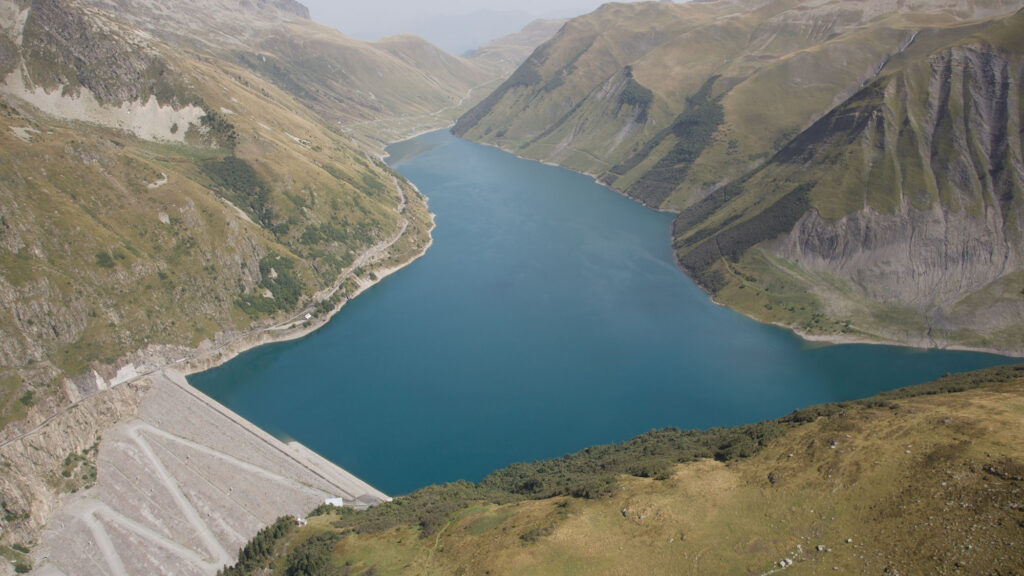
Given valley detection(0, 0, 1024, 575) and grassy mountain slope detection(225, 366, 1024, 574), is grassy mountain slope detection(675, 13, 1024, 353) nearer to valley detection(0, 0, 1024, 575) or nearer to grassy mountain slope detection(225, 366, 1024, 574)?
valley detection(0, 0, 1024, 575)

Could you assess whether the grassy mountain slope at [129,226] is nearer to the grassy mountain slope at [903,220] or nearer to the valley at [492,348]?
the valley at [492,348]

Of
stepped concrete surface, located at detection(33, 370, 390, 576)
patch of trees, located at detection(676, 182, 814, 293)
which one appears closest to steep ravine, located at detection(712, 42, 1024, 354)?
patch of trees, located at detection(676, 182, 814, 293)

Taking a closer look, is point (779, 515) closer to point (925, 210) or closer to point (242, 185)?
point (925, 210)

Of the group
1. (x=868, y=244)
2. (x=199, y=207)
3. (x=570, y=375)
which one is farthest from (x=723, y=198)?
(x=199, y=207)

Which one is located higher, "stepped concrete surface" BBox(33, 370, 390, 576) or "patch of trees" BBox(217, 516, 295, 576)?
"patch of trees" BBox(217, 516, 295, 576)

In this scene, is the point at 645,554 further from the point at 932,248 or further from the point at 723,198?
the point at 723,198

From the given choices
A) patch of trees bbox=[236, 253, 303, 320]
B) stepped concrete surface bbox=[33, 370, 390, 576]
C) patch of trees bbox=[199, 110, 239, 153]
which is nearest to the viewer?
stepped concrete surface bbox=[33, 370, 390, 576]

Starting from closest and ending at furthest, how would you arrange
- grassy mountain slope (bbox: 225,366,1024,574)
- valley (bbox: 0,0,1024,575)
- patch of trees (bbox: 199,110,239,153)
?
1. grassy mountain slope (bbox: 225,366,1024,574)
2. valley (bbox: 0,0,1024,575)
3. patch of trees (bbox: 199,110,239,153)
